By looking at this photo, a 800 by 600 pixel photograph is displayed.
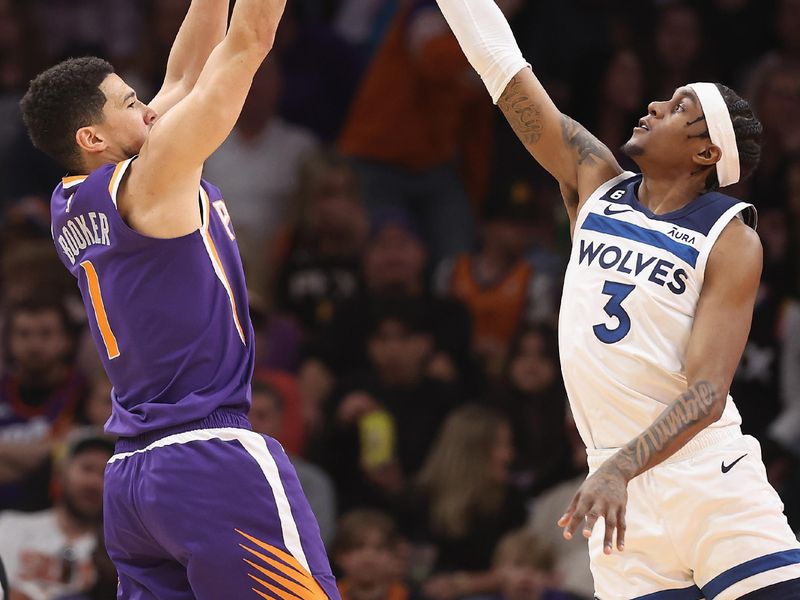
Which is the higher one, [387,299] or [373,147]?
[373,147]

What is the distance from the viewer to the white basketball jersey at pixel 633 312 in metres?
4.71

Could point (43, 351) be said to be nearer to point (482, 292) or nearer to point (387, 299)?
point (387, 299)

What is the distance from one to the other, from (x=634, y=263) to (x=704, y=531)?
95cm

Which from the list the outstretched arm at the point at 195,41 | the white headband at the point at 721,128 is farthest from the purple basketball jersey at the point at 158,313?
the white headband at the point at 721,128

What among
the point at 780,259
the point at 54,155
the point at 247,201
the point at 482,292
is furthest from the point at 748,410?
the point at 54,155

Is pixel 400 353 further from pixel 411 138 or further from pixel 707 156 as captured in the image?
pixel 707 156

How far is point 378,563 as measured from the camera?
8117mm

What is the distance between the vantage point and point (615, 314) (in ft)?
15.8

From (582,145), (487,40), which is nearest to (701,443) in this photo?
(582,145)

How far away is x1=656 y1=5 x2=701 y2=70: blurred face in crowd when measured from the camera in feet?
34.8

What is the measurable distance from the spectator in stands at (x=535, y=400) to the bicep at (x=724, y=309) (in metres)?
4.34

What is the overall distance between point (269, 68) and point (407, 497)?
3.60 m

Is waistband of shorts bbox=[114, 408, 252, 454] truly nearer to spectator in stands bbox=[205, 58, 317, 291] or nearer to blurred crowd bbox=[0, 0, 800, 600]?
blurred crowd bbox=[0, 0, 800, 600]

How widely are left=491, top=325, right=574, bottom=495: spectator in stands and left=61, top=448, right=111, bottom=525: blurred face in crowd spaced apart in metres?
2.63
